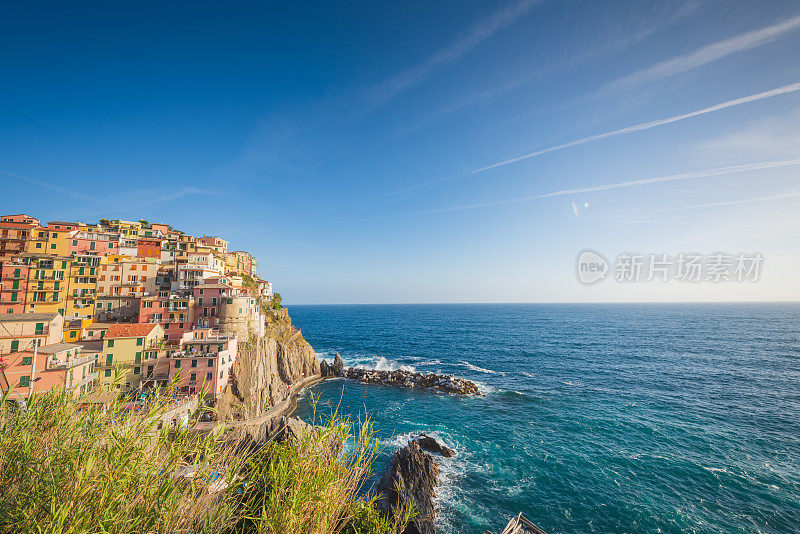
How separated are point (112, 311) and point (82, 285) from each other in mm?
5703

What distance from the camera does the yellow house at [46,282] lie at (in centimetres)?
4191

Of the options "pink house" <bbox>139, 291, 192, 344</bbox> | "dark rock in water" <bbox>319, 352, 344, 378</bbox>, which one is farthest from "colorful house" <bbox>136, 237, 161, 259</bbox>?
"dark rock in water" <bbox>319, 352, 344, 378</bbox>

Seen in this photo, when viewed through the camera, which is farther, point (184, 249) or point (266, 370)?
point (184, 249)

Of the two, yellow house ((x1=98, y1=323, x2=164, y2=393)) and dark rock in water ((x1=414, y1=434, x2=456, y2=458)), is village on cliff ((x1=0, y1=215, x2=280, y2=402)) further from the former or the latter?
dark rock in water ((x1=414, y1=434, x2=456, y2=458))

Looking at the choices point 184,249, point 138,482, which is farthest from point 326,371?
point 138,482

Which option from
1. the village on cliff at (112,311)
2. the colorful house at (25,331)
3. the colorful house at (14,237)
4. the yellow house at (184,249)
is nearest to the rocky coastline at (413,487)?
the village on cliff at (112,311)

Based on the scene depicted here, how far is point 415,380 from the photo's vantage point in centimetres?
5841

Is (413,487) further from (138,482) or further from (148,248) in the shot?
(148,248)

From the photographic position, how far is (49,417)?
33.4ft

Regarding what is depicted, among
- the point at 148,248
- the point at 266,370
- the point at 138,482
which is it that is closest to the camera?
the point at 138,482

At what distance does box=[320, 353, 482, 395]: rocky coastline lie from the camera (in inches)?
2117

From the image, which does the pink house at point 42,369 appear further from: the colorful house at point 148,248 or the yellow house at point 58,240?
the colorful house at point 148,248

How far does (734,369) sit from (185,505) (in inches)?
3734

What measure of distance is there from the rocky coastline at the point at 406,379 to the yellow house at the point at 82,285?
40953mm
